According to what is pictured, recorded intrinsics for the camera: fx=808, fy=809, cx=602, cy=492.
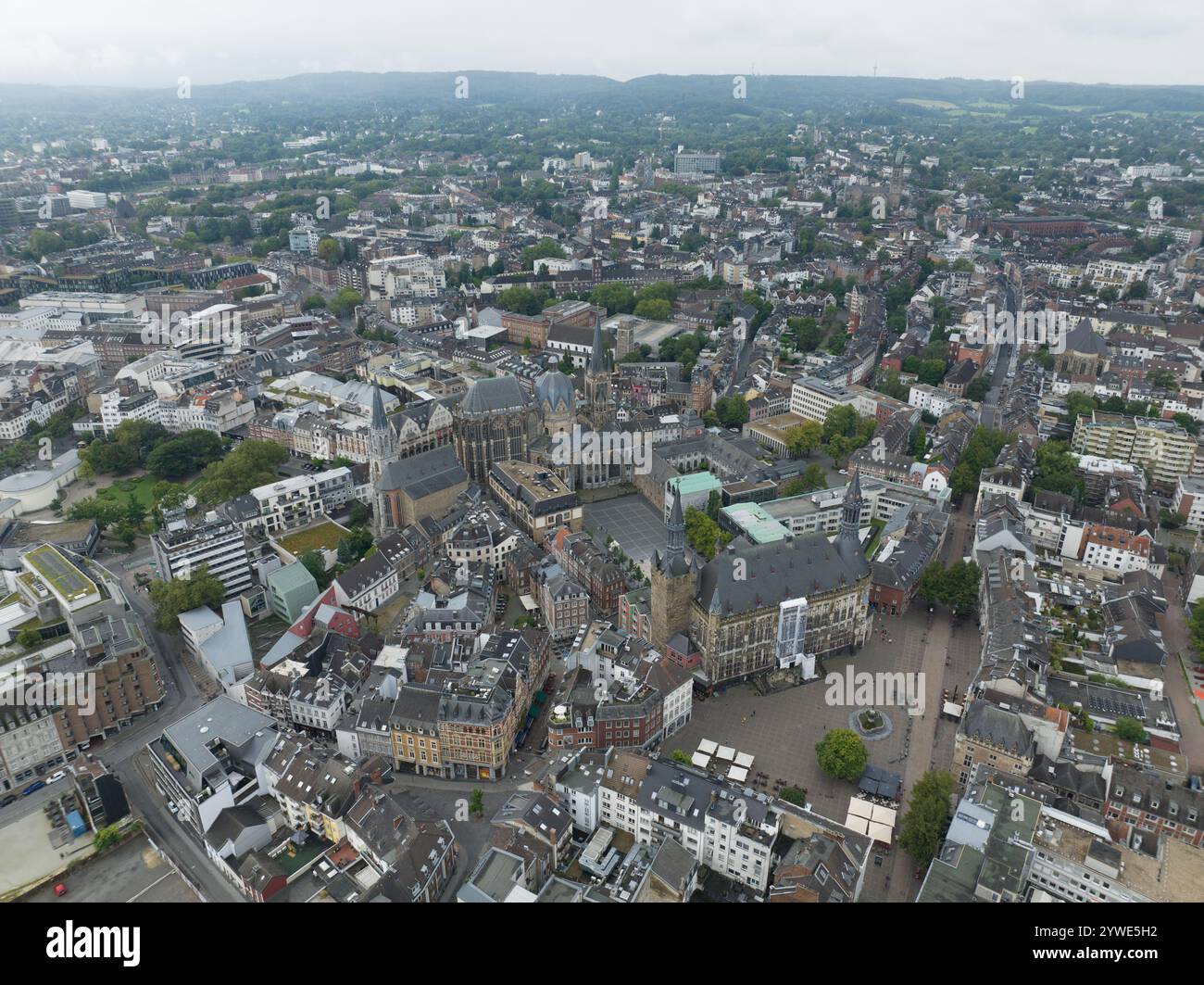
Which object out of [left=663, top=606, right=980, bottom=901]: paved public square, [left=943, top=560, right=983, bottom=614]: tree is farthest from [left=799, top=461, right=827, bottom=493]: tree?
[left=663, top=606, right=980, bottom=901]: paved public square

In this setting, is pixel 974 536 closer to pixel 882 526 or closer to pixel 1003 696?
pixel 882 526

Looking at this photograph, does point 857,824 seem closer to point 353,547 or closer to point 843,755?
point 843,755

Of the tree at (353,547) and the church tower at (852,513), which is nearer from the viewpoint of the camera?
the church tower at (852,513)

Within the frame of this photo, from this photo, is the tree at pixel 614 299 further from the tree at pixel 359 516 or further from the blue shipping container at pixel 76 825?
the blue shipping container at pixel 76 825

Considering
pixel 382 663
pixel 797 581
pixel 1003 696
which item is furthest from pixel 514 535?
pixel 1003 696
